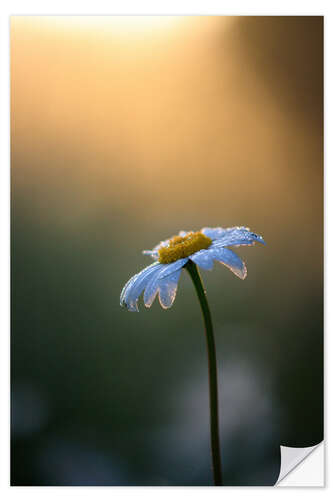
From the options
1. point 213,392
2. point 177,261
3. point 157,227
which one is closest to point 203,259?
point 177,261

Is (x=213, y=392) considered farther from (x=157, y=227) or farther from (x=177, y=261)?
(x=157, y=227)

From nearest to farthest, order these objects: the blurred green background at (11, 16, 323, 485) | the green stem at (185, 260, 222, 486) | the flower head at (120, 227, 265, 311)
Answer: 1. the green stem at (185, 260, 222, 486)
2. the flower head at (120, 227, 265, 311)
3. the blurred green background at (11, 16, 323, 485)

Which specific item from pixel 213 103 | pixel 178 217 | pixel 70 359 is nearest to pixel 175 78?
pixel 213 103

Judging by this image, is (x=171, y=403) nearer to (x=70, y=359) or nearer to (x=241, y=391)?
(x=241, y=391)

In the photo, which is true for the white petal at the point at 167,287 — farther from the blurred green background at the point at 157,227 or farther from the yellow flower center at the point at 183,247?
the blurred green background at the point at 157,227

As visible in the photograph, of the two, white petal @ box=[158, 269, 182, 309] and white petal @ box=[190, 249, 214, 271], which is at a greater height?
white petal @ box=[190, 249, 214, 271]

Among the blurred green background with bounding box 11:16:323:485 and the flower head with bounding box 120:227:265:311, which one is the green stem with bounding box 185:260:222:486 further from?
the blurred green background with bounding box 11:16:323:485

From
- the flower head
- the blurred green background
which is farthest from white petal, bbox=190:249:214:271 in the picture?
the blurred green background
